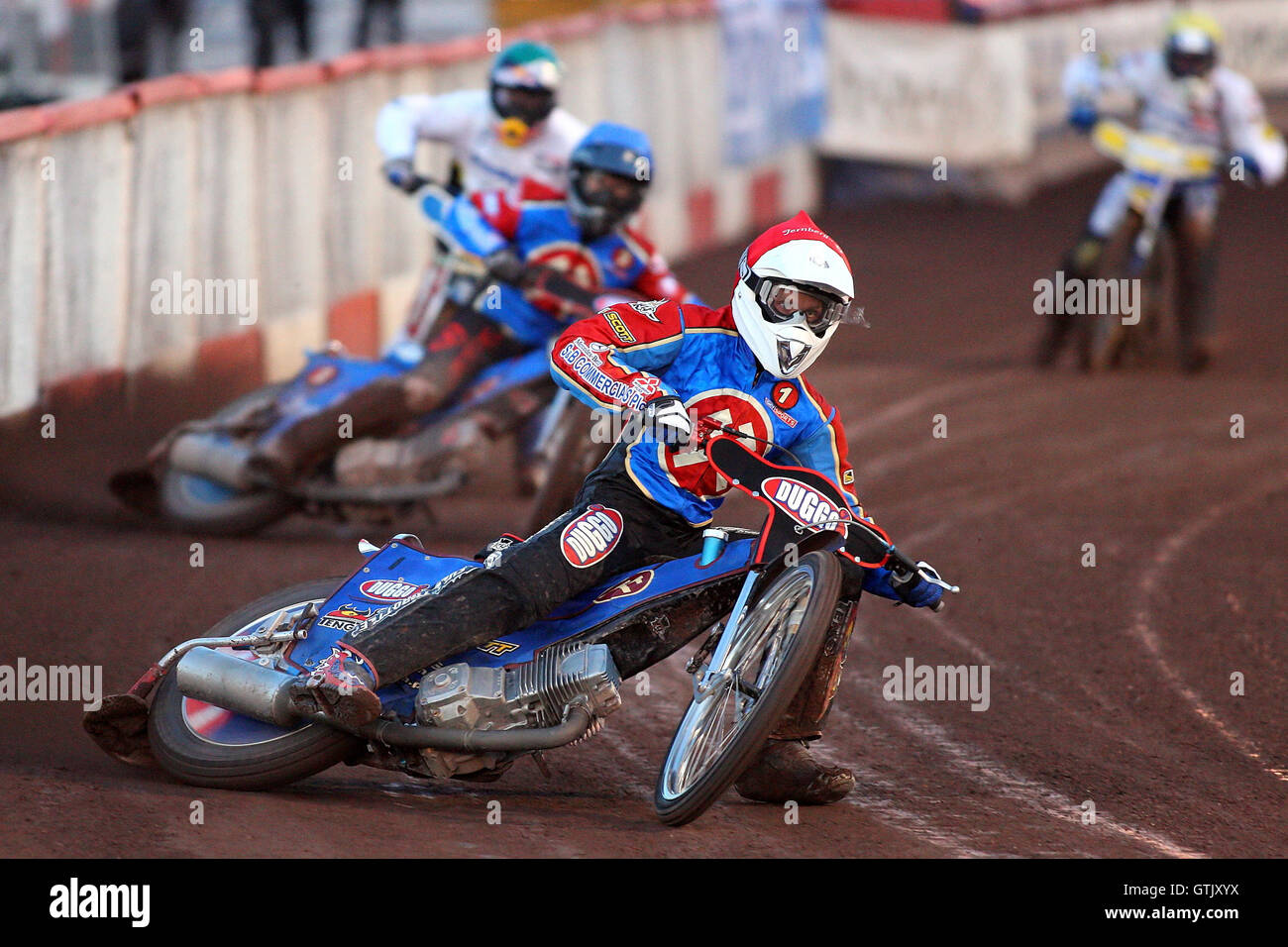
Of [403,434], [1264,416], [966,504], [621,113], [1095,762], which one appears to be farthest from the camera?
[621,113]

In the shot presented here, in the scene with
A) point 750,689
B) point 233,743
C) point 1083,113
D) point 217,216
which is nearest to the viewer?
point 750,689

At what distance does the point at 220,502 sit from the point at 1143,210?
7368 millimetres

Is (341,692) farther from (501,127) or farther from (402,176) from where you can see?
(501,127)

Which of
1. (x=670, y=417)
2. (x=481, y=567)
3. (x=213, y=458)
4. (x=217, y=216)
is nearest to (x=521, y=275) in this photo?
(x=213, y=458)

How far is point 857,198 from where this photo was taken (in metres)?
20.8

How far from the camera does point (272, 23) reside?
16578mm

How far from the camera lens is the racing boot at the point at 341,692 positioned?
5.52 meters

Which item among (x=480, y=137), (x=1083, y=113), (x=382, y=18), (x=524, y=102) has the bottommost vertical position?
(x=480, y=137)

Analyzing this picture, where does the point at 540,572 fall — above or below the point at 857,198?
below

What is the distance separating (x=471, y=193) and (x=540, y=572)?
4.59m

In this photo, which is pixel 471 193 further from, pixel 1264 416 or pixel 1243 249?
pixel 1243 249

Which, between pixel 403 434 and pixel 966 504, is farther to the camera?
pixel 966 504

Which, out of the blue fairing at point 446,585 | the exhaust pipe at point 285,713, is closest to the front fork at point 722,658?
the blue fairing at point 446,585
